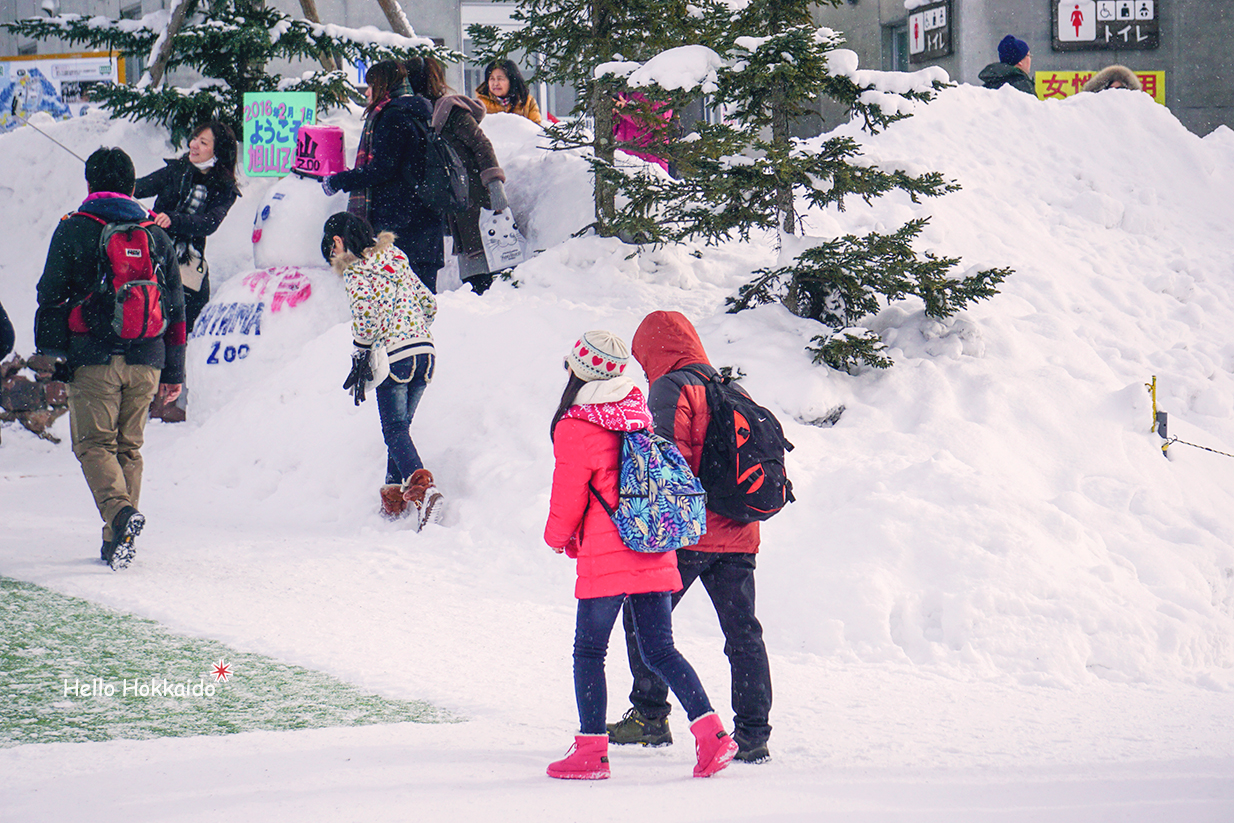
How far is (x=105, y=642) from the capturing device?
491 centimetres

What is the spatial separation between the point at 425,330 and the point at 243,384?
3.63m

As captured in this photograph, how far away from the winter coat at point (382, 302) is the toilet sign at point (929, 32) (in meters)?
12.4

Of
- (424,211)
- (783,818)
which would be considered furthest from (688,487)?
(424,211)

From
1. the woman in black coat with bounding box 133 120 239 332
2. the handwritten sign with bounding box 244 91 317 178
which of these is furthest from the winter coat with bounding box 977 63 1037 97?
the woman in black coat with bounding box 133 120 239 332

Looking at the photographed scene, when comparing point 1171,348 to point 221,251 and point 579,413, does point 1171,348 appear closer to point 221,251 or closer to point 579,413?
point 579,413

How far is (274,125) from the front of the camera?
34.9ft

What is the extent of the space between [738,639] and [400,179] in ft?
16.8

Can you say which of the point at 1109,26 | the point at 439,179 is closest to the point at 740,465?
the point at 439,179

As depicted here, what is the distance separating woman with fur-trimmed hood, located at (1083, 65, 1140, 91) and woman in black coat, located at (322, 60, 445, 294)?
8287 mm

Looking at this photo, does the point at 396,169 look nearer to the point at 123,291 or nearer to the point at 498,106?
the point at 123,291

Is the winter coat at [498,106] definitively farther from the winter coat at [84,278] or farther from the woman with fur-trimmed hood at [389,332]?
the winter coat at [84,278]

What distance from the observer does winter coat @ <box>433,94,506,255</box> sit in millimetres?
8477

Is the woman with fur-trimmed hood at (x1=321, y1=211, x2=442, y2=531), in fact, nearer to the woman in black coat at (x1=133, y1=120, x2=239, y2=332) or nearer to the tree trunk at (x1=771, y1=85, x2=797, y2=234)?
the tree trunk at (x1=771, y1=85, x2=797, y2=234)

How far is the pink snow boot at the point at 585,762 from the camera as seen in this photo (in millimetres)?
3543
